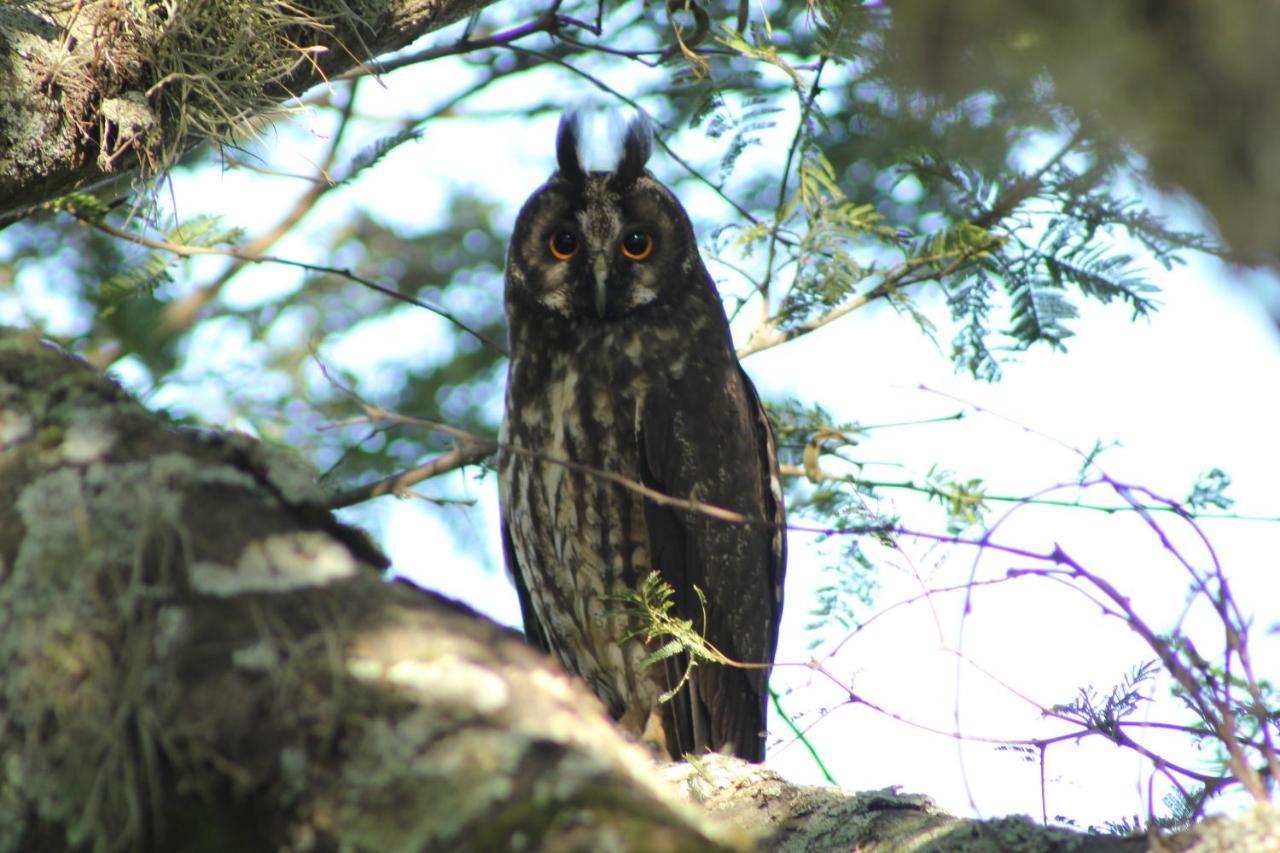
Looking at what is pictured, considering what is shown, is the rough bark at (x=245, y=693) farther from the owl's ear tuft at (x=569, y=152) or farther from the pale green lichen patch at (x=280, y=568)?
the owl's ear tuft at (x=569, y=152)

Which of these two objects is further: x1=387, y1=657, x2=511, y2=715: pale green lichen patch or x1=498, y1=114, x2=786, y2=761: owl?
x1=498, y1=114, x2=786, y2=761: owl

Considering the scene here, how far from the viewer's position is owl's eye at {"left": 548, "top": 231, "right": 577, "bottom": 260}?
412cm

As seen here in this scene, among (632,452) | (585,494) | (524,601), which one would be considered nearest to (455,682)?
(585,494)

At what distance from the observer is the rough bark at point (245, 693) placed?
48.1 inches

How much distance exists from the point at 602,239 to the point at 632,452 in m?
0.77

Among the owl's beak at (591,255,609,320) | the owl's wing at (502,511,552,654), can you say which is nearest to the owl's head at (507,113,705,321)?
the owl's beak at (591,255,609,320)

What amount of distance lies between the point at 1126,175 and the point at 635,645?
262 cm

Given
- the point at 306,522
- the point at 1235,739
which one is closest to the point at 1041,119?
the point at 1235,739

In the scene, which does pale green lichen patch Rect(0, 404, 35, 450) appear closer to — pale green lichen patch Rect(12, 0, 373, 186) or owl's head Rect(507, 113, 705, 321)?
pale green lichen patch Rect(12, 0, 373, 186)

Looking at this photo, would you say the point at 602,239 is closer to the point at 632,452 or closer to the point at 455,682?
the point at 632,452

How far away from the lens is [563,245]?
4133 millimetres

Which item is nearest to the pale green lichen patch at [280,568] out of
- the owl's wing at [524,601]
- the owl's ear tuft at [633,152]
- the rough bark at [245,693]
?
the rough bark at [245,693]

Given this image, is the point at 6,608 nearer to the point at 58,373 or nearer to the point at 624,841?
the point at 58,373

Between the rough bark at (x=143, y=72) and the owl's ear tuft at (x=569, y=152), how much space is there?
87cm
